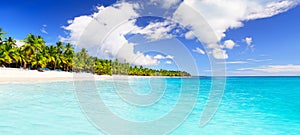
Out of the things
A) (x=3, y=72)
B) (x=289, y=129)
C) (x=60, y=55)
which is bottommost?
(x=289, y=129)

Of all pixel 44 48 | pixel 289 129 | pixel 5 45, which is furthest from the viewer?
pixel 44 48

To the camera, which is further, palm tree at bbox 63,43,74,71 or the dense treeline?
palm tree at bbox 63,43,74,71

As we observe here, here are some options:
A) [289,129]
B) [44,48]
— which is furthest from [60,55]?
[289,129]

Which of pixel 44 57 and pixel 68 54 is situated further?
pixel 68 54

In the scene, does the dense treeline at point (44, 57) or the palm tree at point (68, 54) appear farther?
the palm tree at point (68, 54)

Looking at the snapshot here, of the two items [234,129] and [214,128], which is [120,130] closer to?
→ [214,128]

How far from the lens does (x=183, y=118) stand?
460 inches

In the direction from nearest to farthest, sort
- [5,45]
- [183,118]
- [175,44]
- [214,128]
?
[175,44] → [214,128] → [183,118] → [5,45]

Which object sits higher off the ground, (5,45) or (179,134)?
(5,45)

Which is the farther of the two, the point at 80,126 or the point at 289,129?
the point at 289,129

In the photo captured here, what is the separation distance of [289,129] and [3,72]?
34132mm

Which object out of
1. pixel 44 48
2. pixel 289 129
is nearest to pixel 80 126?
pixel 289 129

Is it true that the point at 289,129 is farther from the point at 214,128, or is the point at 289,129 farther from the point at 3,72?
the point at 3,72

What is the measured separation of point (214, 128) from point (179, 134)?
1.94 metres
